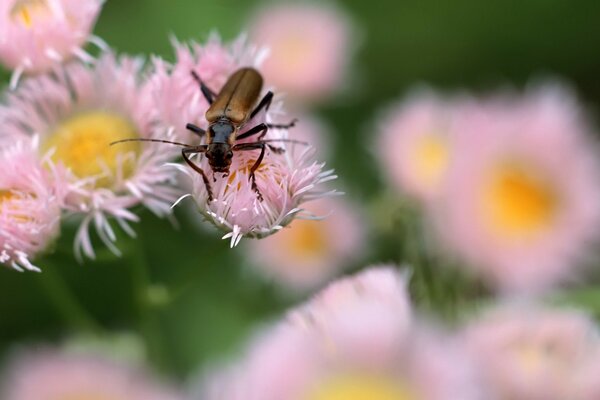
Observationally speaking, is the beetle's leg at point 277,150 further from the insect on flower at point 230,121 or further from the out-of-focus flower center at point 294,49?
the out-of-focus flower center at point 294,49

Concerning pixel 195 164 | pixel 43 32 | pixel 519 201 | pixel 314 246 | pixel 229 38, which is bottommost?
pixel 195 164

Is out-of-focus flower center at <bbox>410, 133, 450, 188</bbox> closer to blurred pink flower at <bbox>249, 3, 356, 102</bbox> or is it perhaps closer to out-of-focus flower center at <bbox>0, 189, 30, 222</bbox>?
blurred pink flower at <bbox>249, 3, 356, 102</bbox>

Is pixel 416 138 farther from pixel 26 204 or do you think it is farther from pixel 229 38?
pixel 26 204

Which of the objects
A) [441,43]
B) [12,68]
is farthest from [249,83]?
[441,43]

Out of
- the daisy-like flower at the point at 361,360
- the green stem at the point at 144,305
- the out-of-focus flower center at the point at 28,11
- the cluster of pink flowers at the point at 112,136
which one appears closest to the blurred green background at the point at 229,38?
the green stem at the point at 144,305

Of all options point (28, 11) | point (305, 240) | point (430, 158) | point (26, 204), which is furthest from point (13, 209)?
point (430, 158)

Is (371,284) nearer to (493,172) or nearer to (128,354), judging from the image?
(128,354)
